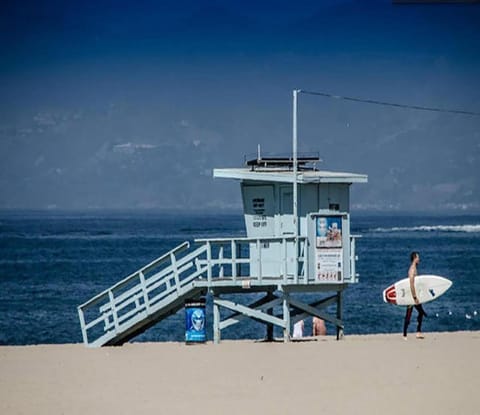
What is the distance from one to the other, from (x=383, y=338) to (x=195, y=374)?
20.2 ft

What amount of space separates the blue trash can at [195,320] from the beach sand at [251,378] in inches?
11.3

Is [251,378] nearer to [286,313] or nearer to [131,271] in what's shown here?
[286,313]

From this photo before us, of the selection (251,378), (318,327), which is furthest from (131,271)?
(251,378)

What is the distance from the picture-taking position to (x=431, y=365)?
810 inches

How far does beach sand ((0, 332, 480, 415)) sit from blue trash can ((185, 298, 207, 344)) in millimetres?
288

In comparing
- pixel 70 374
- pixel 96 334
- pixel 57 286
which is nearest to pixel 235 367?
pixel 70 374

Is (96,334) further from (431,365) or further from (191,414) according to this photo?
(191,414)

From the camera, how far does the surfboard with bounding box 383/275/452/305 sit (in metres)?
25.3

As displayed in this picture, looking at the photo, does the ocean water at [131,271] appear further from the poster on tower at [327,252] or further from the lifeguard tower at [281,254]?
the poster on tower at [327,252]

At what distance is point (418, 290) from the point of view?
2597 centimetres

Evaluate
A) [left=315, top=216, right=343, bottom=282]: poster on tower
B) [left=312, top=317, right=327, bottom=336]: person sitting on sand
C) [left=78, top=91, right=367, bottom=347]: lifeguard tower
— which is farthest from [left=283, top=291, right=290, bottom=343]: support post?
[left=312, top=317, right=327, bottom=336]: person sitting on sand

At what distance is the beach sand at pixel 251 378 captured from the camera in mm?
17328

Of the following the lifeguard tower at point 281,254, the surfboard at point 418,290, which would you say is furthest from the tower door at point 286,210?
the surfboard at point 418,290

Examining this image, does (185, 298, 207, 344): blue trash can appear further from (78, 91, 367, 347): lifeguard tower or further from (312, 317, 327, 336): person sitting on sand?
(312, 317, 327, 336): person sitting on sand
